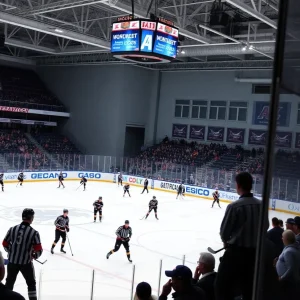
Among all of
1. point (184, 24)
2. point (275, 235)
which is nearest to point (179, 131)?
point (184, 24)

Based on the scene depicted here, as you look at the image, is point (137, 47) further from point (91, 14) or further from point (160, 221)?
point (91, 14)

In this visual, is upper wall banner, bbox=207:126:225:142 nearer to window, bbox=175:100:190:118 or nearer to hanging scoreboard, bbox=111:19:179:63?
window, bbox=175:100:190:118

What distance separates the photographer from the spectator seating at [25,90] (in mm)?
35406

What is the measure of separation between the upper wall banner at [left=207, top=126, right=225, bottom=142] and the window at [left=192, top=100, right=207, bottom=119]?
1269 millimetres

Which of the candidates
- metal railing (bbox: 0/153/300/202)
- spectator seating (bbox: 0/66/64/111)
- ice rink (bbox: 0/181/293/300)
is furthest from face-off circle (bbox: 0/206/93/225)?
spectator seating (bbox: 0/66/64/111)

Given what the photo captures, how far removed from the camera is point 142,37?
39.4 ft

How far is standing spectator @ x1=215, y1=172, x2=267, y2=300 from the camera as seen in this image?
258cm

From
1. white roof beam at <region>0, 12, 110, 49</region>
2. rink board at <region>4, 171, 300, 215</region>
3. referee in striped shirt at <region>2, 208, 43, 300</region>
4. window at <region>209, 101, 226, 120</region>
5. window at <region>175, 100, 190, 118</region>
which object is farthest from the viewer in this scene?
window at <region>175, 100, 190, 118</region>

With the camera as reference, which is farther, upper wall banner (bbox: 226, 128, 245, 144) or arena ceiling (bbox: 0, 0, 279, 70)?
upper wall banner (bbox: 226, 128, 245, 144)

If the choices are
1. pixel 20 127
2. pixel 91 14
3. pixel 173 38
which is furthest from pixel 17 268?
pixel 20 127

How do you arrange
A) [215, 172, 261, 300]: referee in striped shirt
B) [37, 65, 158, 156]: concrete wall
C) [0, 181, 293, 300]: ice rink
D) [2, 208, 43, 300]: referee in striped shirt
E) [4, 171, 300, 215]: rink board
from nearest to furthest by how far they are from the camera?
[215, 172, 261, 300]: referee in striped shirt → [2, 208, 43, 300]: referee in striped shirt → [0, 181, 293, 300]: ice rink → [4, 171, 300, 215]: rink board → [37, 65, 158, 156]: concrete wall

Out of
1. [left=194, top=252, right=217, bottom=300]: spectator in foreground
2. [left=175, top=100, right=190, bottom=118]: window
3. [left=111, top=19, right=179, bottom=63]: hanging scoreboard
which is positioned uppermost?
[left=175, top=100, right=190, bottom=118]: window

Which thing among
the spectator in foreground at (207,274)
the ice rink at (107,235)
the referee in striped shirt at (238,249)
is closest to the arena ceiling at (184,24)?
the ice rink at (107,235)

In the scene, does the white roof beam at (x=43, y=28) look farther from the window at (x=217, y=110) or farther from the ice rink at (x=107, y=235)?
the window at (x=217, y=110)
